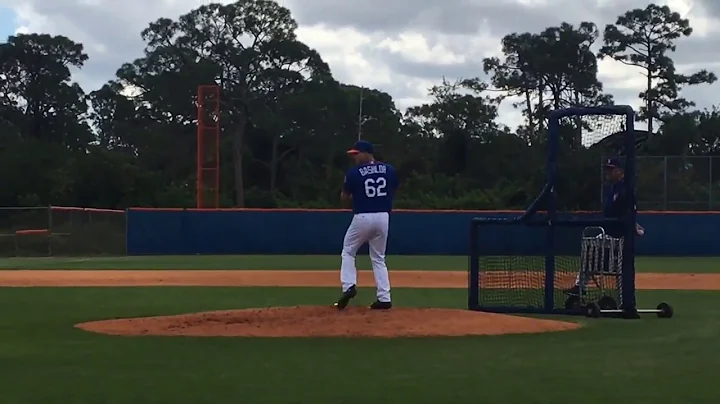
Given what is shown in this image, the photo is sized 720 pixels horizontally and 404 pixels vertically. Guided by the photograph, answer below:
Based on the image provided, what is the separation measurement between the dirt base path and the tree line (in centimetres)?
3271

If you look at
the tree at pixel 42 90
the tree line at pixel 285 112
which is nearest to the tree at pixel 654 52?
the tree line at pixel 285 112

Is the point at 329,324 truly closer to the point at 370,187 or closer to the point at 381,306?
→ the point at 381,306

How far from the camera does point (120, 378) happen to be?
7398 millimetres

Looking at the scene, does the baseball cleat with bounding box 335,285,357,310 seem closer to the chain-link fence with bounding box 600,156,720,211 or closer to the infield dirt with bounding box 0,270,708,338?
the infield dirt with bounding box 0,270,708,338

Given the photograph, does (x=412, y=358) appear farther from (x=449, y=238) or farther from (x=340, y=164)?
(x=340, y=164)

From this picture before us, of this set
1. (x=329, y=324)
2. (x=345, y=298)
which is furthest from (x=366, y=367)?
(x=345, y=298)

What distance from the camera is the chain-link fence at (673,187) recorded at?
3859 cm

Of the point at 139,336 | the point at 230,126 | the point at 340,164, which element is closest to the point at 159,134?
the point at 230,126

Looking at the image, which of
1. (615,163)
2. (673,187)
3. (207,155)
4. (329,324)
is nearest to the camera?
(329,324)

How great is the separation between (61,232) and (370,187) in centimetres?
2691

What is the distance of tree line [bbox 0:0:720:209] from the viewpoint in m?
58.9

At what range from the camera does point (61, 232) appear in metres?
36.4

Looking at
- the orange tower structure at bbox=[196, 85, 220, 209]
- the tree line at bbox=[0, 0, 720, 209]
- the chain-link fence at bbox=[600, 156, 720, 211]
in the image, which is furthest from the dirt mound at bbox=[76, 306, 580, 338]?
the tree line at bbox=[0, 0, 720, 209]

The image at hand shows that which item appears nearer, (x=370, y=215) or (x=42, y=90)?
(x=370, y=215)
